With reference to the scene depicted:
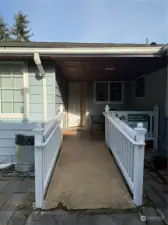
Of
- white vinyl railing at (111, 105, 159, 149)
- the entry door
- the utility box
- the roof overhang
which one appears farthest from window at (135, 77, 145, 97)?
the utility box

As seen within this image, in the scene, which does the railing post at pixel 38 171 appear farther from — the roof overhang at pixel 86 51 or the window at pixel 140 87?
the window at pixel 140 87

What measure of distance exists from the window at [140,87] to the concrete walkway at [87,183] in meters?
3.19

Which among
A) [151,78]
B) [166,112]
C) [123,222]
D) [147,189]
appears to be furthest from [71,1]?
[123,222]

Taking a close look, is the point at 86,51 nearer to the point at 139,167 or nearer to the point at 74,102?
the point at 139,167

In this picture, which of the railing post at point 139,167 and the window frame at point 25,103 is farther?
the window frame at point 25,103

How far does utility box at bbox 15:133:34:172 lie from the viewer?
12.6 feet

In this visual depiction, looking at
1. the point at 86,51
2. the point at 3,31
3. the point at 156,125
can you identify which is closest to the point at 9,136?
the point at 86,51

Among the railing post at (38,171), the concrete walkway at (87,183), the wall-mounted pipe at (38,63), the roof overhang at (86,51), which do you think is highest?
the roof overhang at (86,51)

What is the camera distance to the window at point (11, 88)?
4500mm

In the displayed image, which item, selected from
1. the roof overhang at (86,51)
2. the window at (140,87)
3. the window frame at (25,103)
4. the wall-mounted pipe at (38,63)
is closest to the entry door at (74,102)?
the window at (140,87)

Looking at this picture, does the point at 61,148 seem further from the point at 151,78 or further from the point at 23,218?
the point at 151,78

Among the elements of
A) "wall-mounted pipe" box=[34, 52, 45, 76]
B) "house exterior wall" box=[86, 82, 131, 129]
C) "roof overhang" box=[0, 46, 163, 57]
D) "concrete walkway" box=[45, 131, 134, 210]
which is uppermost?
"roof overhang" box=[0, 46, 163, 57]

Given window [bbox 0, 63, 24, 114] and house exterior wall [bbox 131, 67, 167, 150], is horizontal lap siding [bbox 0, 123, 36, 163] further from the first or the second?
house exterior wall [bbox 131, 67, 167, 150]

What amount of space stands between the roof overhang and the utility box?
1.73 m
